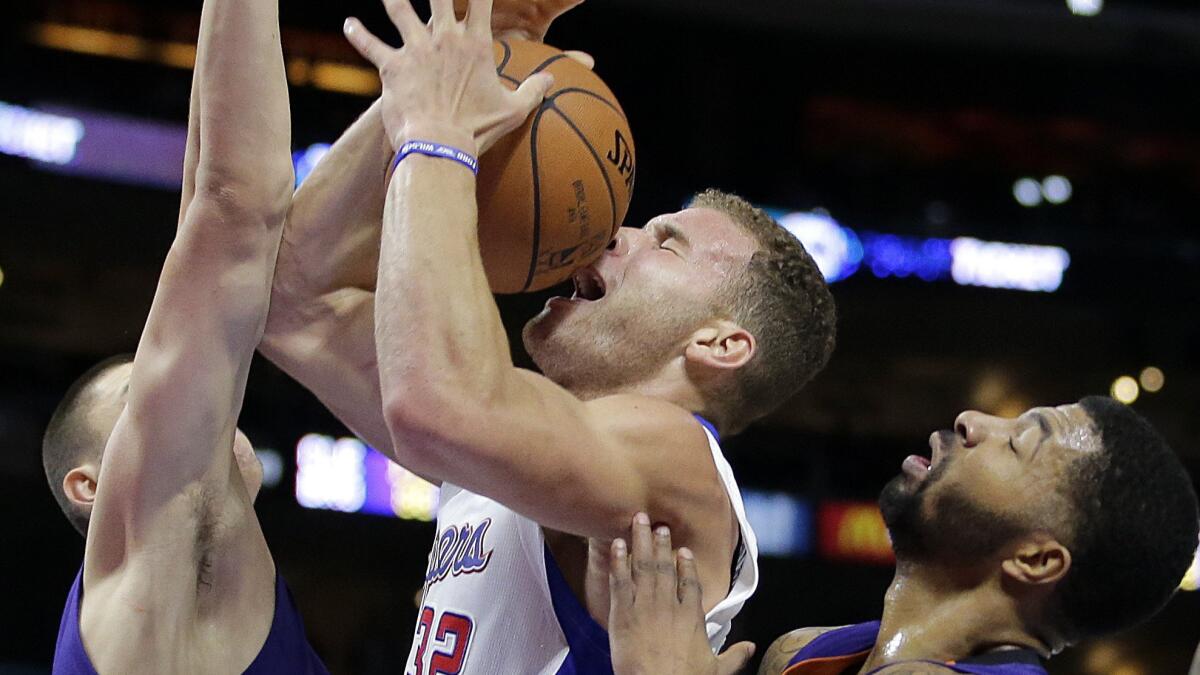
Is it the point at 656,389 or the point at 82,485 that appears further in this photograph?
the point at 82,485

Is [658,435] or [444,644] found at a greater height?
[658,435]

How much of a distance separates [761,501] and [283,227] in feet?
36.2

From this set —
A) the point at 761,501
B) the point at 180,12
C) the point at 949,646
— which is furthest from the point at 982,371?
the point at 949,646

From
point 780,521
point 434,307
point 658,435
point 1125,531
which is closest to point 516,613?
point 658,435

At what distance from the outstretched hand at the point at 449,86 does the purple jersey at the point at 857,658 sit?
1431mm

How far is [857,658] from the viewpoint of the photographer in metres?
3.45

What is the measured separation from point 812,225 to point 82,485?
428 inches

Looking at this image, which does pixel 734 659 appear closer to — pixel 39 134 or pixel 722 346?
pixel 722 346

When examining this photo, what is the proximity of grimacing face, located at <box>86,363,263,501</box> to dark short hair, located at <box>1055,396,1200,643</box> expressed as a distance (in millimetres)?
1811

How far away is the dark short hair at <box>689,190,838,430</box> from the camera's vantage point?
3.00 m

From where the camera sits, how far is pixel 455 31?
2.53 m

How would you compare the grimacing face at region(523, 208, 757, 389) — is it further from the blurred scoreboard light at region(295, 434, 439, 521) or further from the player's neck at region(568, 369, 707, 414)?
the blurred scoreboard light at region(295, 434, 439, 521)

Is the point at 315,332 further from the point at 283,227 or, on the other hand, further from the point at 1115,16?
the point at 1115,16

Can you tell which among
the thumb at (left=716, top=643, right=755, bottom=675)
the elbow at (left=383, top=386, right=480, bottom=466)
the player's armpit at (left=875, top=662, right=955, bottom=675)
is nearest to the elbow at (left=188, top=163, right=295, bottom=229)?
the elbow at (left=383, top=386, right=480, bottom=466)
